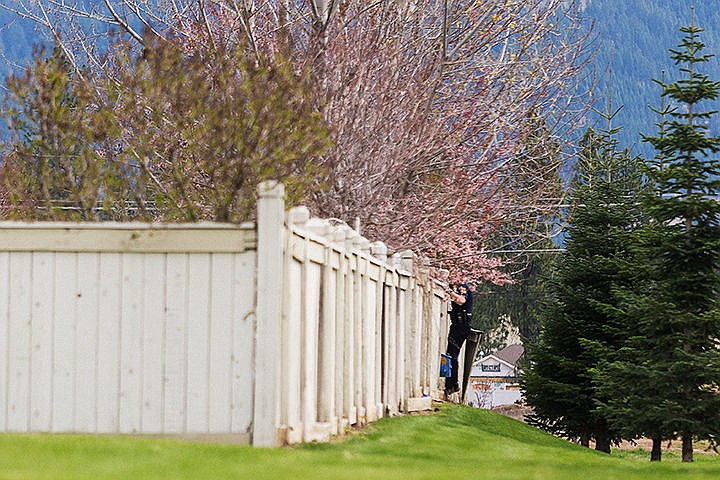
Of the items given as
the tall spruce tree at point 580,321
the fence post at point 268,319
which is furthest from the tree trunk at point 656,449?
the fence post at point 268,319

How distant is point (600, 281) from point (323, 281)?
1475cm

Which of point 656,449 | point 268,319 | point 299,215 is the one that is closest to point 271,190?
point 268,319

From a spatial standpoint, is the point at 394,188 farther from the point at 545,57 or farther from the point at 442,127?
the point at 545,57

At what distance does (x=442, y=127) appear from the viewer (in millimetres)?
17984

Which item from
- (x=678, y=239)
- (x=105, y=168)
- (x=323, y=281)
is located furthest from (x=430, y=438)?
(x=678, y=239)

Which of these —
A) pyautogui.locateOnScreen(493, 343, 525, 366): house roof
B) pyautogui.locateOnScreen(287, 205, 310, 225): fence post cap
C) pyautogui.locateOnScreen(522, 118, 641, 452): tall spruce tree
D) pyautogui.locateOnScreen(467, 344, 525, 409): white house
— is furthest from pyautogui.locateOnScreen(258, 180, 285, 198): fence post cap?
pyautogui.locateOnScreen(493, 343, 525, 366): house roof

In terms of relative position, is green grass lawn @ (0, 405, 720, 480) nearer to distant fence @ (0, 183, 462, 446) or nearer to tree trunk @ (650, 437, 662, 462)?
distant fence @ (0, 183, 462, 446)

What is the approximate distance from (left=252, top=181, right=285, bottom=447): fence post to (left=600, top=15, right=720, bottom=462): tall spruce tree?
326 inches

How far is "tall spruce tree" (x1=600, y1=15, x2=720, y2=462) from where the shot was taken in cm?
1556

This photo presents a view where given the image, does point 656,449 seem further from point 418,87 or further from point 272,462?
point 272,462

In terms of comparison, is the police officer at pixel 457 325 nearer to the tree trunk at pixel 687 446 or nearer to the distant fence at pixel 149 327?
the tree trunk at pixel 687 446

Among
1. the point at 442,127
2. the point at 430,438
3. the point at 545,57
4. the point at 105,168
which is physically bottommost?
the point at 430,438

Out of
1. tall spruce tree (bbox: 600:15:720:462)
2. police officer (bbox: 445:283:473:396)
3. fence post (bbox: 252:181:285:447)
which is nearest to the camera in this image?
fence post (bbox: 252:181:285:447)

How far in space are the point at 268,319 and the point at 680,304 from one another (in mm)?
9281
